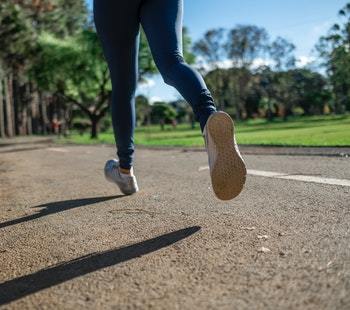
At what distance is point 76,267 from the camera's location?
180cm

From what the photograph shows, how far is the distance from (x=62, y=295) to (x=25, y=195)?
2609mm

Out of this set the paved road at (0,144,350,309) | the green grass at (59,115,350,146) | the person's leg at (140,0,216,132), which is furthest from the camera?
the green grass at (59,115,350,146)

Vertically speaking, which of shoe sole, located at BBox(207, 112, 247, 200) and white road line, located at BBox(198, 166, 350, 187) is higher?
shoe sole, located at BBox(207, 112, 247, 200)

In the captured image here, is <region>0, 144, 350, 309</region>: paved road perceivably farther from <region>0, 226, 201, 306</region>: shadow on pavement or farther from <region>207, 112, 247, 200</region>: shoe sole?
<region>207, 112, 247, 200</region>: shoe sole

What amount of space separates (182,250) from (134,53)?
1605 mm

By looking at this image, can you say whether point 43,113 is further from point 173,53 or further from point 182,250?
point 182,250

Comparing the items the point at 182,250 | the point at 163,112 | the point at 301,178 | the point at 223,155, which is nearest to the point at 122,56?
the point at 223,155

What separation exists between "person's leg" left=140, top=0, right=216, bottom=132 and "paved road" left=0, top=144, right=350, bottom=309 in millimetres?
592

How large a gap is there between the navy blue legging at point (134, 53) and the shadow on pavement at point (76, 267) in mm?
618

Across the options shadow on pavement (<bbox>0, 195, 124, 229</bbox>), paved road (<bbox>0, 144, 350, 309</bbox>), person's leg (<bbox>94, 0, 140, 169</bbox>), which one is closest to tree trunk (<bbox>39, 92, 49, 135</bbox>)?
shadow on pavement (<bbox>0, 195, 124, 229</bbox>)

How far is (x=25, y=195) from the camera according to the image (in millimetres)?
3959

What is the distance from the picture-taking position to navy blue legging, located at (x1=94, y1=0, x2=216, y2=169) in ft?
7.75

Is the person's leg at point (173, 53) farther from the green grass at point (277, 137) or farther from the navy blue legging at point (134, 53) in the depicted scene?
the green grass at point (277, 137)

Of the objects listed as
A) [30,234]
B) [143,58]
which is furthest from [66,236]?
[143,58]
